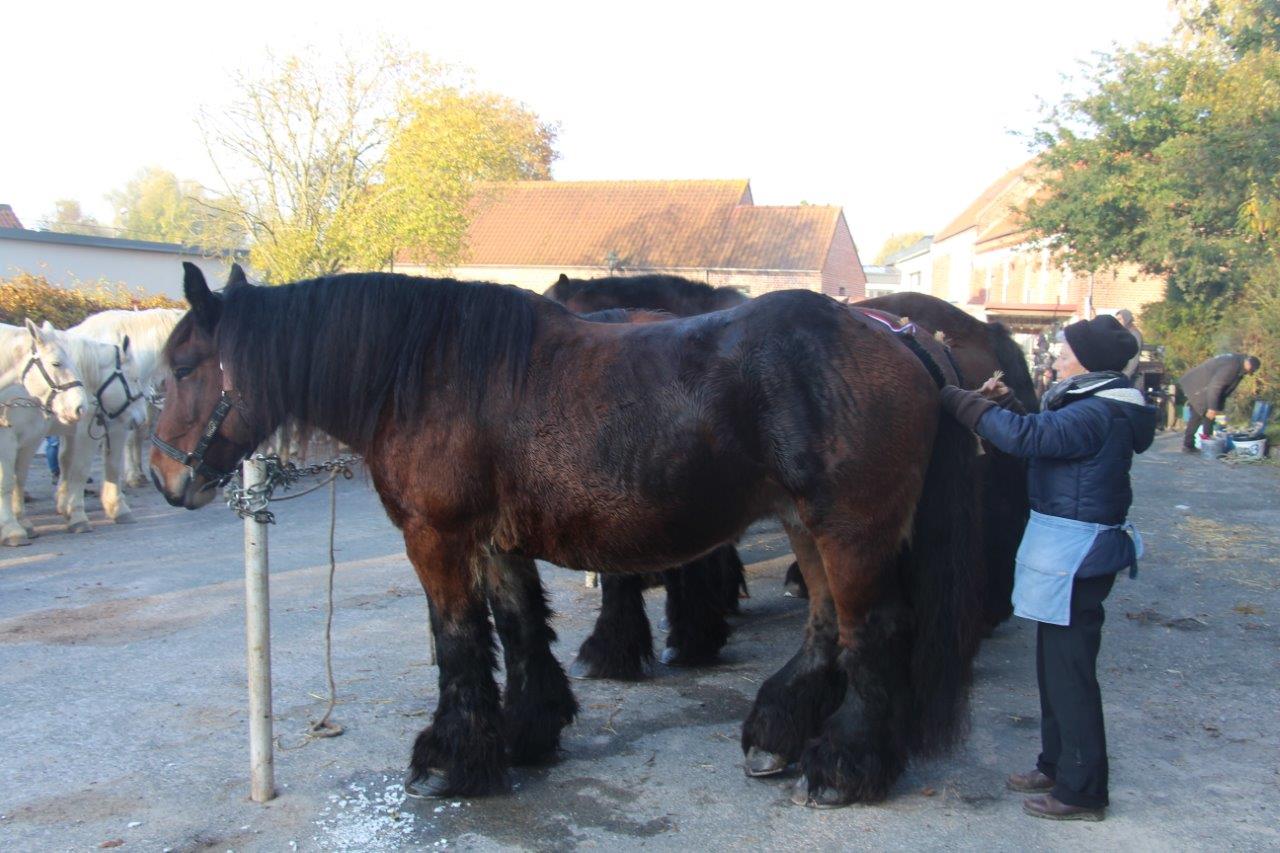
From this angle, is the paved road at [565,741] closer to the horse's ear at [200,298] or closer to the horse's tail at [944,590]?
the horse's tail at [944,590]

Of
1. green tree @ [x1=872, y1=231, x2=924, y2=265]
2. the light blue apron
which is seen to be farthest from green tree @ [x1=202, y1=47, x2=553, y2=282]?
green tree @ [x1=872, y1=231, x2=924, y2=265]

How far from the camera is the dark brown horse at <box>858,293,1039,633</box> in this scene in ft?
17.7

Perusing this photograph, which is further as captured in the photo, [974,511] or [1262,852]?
[974,511]

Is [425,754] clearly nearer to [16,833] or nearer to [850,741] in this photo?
[16,833]

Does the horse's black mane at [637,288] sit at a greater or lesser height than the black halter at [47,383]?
greater

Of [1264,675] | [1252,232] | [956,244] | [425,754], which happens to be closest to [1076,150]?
[1252,232]

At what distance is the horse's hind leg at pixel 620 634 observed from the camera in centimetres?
495

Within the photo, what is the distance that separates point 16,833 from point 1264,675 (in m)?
6.02

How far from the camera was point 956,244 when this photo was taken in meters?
54.5

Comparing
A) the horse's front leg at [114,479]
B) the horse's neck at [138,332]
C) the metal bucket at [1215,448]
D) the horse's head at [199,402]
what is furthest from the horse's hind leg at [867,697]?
the metal bucket at [1215,448]

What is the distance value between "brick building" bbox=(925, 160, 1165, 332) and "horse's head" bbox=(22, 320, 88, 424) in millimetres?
19014

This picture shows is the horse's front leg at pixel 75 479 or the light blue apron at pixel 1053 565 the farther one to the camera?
the horse's front leg at pixel 75 479

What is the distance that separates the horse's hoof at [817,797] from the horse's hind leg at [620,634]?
1.53 meters

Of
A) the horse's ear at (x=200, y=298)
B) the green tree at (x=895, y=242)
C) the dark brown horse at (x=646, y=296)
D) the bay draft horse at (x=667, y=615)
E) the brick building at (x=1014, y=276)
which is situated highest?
the green tree at (x=895, y=242)
